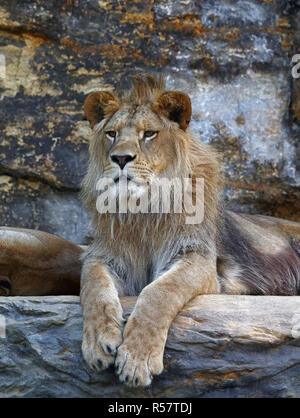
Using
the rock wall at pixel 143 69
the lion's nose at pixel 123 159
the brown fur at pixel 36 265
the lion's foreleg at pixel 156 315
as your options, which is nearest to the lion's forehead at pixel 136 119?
the lion's nose at pixel 123 159

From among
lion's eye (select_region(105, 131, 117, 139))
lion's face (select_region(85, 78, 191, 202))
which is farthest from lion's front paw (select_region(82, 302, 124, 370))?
lion's eye (select_region(105, 131, 117, 139))

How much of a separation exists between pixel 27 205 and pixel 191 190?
6.03 ft

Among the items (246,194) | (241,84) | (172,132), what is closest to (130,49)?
(241,84)

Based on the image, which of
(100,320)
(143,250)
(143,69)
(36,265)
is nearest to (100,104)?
(143,250)

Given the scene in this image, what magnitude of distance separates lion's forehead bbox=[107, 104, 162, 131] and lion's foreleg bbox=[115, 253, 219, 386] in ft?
2.42

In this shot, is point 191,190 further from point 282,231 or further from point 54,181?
point 54,181

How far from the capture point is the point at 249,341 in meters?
2.89

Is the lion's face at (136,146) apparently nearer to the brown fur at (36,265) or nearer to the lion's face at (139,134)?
the lion's face at (139,134)

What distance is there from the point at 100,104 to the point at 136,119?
1.13 feet

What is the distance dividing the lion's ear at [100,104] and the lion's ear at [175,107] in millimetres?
278

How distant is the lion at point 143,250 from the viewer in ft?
9.58

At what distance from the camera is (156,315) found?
9.52 feet
